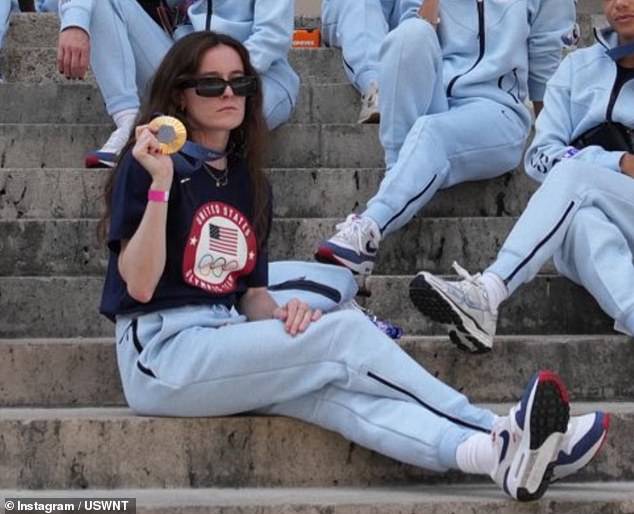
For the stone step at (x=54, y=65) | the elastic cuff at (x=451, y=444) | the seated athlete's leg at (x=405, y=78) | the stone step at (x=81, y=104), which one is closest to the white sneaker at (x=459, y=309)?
the elastic cuff at (x=451, y=444)

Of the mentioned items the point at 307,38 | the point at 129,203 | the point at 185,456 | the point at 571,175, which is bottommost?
the point at 307,38

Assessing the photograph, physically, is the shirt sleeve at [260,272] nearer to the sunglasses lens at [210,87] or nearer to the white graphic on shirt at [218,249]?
the white graphic on shirt at [218,249]

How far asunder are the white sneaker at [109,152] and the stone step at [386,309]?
27.1 inches

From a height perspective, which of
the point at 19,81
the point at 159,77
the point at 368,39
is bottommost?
the point at 19,81

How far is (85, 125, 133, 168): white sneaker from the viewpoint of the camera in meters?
4.73

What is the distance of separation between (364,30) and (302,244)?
135cm

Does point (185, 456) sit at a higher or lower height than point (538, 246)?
lower

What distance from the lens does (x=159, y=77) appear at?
11.5 ft

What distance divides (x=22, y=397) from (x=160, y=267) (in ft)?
2.42

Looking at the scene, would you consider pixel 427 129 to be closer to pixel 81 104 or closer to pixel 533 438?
pixel 533 438

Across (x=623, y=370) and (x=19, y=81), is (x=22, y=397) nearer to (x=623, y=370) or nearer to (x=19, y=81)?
(x=623, y=370)

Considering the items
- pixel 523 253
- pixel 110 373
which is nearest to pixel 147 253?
pixel 110 373

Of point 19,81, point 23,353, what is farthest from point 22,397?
point 19,81

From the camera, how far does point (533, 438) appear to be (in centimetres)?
295
